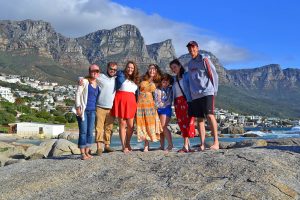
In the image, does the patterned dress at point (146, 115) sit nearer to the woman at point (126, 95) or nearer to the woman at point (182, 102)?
the woman at point (126, 95)

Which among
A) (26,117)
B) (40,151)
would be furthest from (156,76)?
(26,117)

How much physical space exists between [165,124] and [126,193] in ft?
9.98

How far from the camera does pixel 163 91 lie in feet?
34.6

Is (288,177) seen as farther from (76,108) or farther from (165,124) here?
(76,108)

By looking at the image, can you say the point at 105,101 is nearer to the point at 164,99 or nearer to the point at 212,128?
the point at 164,99

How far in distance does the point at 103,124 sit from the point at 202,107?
2477 millimetres

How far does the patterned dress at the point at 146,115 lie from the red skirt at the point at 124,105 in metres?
0.20

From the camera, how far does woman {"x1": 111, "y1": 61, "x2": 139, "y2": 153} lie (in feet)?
34.0

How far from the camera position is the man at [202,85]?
9695 millimetres

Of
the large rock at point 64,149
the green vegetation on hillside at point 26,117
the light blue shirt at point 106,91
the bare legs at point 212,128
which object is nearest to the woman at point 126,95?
the light blue shirt at point 106,91

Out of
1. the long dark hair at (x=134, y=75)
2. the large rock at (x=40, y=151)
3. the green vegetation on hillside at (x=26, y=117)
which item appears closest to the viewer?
the long dark hair at (x=134, y=75)

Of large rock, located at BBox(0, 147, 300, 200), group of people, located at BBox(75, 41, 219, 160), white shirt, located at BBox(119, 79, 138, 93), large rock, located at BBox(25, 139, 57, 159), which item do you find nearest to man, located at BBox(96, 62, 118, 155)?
group of people, located at BBox(75, 41, 219, 160)

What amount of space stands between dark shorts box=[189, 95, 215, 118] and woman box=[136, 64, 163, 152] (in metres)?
0.98

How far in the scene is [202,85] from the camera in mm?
9719
